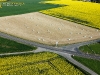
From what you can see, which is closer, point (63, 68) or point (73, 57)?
point (63, 68)

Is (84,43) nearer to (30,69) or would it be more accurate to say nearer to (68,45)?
(68,45)

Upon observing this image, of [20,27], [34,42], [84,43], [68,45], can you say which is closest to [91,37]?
[84,43]

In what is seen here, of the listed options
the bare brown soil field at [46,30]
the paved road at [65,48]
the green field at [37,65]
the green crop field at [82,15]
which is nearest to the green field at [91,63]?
the paved road at [65,48]

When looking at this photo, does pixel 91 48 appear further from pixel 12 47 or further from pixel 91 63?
pixel 12 47

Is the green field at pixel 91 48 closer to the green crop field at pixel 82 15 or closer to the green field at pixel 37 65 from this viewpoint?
the green field at pixel 37 65

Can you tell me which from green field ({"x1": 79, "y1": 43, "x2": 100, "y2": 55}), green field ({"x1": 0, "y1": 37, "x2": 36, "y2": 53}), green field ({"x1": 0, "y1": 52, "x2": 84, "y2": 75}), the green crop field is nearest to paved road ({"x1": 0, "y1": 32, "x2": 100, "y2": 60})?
green field ({"x1": 79, "y1": 43, "x2": 100, "y2": 55})

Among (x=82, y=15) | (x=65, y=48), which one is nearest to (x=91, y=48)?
(x=65, y=48)
